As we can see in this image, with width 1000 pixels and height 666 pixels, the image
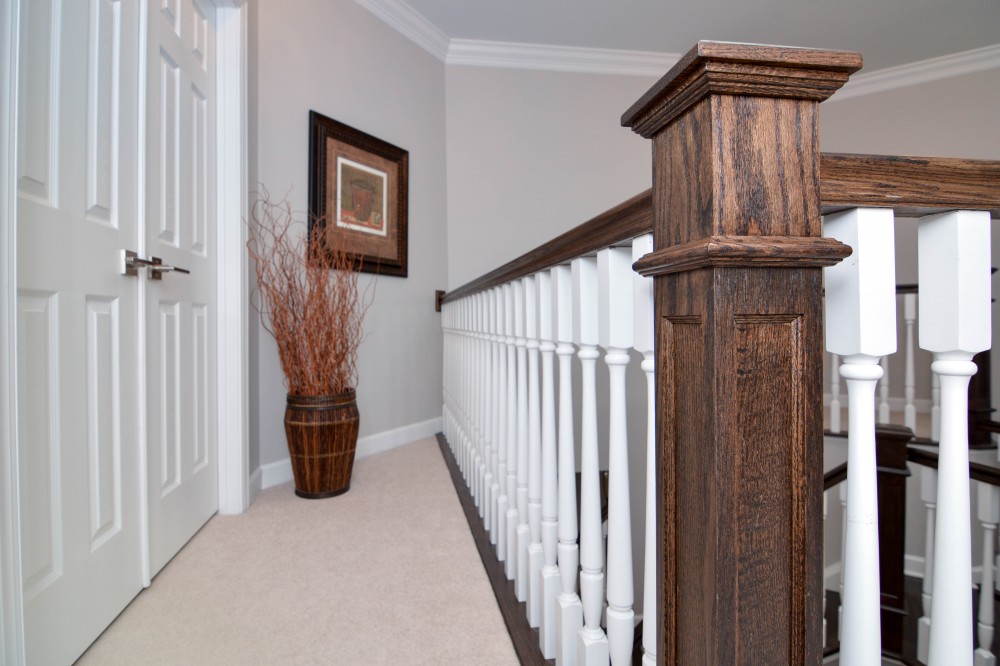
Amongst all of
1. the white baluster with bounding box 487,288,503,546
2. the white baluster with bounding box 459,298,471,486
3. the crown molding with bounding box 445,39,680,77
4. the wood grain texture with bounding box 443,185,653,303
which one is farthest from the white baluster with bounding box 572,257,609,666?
the crown molding with bounding box 445,39,680,77

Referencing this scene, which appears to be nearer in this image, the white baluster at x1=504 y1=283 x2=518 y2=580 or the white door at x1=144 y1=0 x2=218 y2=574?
the white baluster at x1=504 y1=283 x2=518 y2=580

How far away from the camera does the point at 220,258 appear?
2.09 metres

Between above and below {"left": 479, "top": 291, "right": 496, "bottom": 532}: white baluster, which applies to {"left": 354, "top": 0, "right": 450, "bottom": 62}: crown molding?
above

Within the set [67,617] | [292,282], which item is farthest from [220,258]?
[67,617]

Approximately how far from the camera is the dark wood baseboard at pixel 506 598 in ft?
3.73

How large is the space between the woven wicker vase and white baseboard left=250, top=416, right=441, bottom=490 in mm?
255

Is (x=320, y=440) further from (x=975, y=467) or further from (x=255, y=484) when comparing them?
(x=975, y=467)

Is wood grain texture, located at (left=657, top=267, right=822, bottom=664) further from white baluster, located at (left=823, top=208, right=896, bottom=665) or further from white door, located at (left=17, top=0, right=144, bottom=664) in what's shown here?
white door, located at (left=17, top=0, right=144, bottom=664)

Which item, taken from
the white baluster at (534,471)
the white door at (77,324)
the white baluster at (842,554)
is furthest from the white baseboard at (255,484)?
the white baluster at (842,554)

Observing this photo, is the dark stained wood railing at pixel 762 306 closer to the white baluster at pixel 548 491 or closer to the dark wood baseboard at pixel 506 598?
the white baluster at pixel 548 491

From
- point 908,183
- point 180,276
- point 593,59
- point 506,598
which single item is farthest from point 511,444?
point 593,59

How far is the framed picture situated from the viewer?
2.77 m

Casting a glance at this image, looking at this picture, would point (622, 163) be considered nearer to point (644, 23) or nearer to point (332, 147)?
point (644, 23)

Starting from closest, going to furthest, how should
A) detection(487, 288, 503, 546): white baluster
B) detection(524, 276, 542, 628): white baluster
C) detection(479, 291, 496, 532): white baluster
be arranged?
detection(524, 276, 542, 628): white baluster, detection(487, 288, 503, 546): white baluster, detection(479, 291, 496, 532): white baluster
